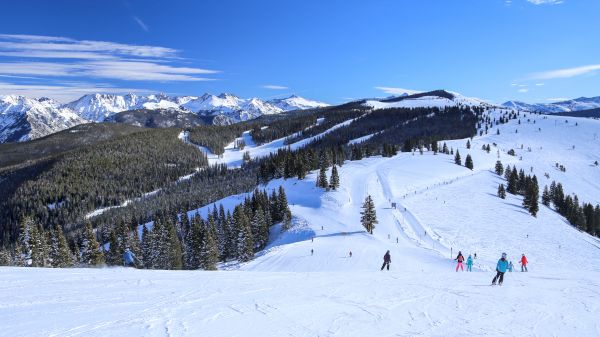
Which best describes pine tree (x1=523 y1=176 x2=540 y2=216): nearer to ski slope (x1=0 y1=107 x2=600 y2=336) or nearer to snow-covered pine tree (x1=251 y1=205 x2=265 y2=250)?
ski slope (x1=0 y1=107 x2=600 y2=336)

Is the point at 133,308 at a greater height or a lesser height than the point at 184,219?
greater

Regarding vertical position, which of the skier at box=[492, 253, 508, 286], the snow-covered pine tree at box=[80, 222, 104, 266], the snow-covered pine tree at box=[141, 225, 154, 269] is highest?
the skier at box=[492, 253, 508, 286]

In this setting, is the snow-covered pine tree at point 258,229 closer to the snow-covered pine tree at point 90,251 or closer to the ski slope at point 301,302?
the ski slope at point 301,302

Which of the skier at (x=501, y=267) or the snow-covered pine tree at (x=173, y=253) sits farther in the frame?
the snow-covered pine tree at (x=173, y=253)

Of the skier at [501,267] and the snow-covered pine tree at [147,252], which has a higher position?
the skier at [501,267]

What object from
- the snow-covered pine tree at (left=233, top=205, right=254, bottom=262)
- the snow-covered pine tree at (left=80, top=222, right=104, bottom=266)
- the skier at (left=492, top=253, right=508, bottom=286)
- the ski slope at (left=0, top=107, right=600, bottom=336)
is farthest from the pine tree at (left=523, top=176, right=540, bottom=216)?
the snow-covered pine tree at (left=80, top=222, right=104, bottom=266)

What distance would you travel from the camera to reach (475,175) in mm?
109750

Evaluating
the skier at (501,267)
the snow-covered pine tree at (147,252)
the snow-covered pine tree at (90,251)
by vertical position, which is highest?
the skier at (501,267)

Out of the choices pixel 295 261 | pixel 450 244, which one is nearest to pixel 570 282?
pixel 295 261

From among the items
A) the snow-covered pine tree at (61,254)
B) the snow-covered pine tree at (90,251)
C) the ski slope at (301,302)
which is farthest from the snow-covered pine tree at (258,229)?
the snow-covered pine tree at (61,254)

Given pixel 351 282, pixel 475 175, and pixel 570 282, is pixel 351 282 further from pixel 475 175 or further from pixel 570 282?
pixel 475 175

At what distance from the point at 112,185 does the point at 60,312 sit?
202 meters

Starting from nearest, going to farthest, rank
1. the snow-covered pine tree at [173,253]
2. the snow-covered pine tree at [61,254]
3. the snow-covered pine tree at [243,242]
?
the snow-covered pine tree at [61,254], the snow-covered pine tree at [173,253], the snow-covered pine tree at [243,242]

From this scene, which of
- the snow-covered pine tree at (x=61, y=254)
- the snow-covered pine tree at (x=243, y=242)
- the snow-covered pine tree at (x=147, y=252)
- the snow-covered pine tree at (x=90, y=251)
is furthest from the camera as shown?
the snow-covered pine tree at (x=147, y=252)
